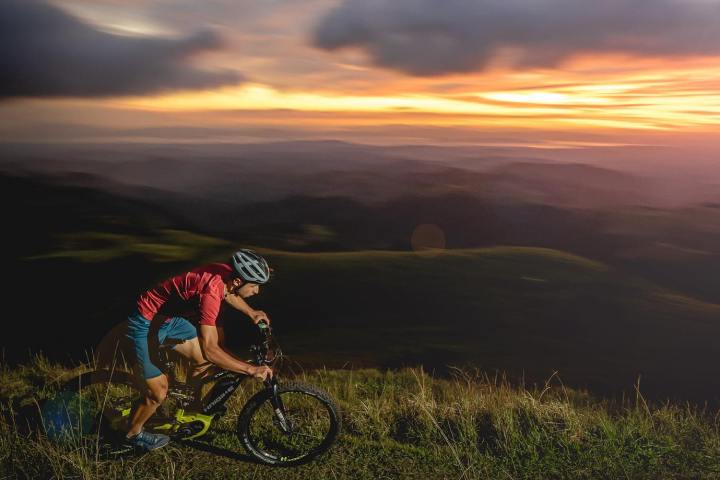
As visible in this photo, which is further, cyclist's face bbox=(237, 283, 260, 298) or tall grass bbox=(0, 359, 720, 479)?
tall grass bbox=(0, 359, 720, 479)

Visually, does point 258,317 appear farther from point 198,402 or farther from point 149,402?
point 149,402

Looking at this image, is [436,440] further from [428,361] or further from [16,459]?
[428,361]

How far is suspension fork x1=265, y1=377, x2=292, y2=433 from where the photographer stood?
5.21 meters

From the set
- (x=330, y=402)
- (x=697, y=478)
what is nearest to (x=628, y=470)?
(x=697, y=478)

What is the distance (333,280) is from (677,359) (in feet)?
56.4

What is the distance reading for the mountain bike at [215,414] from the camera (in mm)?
5270

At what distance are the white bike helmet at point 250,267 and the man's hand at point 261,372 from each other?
0.75 metres

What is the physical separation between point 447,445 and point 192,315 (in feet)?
10.5

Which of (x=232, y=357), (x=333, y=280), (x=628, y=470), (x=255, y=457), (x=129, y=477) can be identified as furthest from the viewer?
(x=333, y=280)

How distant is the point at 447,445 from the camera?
6273 mm

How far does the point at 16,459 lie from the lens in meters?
5.39

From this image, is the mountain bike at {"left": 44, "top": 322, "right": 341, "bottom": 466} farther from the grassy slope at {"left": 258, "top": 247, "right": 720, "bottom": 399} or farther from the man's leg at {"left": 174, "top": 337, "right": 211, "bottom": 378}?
the grassy slope at {"left": 258, "top": 247, "right": 720, "bottom": 399}

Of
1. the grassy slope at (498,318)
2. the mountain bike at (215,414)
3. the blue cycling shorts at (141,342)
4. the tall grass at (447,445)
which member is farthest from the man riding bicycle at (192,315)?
the grassy slope at (498,318)

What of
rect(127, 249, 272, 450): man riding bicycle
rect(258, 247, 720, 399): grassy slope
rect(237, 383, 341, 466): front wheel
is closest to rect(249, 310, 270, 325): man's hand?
rect(127, 249, 272, 450): man riding bicycle
